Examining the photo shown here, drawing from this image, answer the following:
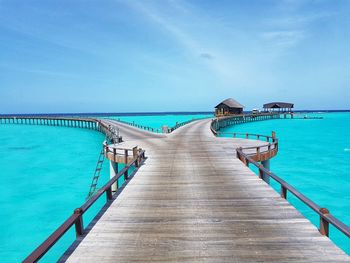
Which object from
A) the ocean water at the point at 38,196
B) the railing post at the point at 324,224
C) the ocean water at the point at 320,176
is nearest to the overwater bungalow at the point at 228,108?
the ocean water at the point at 320,176

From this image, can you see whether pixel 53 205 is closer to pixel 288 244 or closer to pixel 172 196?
pixel 172 196

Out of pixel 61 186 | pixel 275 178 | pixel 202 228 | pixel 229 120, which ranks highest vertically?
pixel 275 178

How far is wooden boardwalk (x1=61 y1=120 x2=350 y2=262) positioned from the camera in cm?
505

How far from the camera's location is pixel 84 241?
5684 millimetres

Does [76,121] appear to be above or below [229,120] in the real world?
below

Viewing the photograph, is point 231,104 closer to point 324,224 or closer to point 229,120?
point 229,120

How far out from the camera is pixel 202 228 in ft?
20.3

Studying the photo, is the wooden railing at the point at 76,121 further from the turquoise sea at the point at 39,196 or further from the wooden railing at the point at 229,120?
the wooden railing at the point at 229,120

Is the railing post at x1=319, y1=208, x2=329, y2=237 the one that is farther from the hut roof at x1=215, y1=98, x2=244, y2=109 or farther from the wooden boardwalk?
the hut roof at x1=215, y1=98, x2=244, y2=109

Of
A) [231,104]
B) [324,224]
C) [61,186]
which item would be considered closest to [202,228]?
[324,224]

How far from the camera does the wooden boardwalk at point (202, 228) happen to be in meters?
5.05

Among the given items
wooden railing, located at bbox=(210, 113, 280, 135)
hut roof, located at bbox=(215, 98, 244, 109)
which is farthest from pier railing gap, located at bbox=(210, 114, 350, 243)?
hut roof, located at bbox=(215, 98, 244, 109)

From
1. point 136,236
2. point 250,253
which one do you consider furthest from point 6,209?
point 250,253

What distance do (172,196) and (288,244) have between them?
4.11 m
